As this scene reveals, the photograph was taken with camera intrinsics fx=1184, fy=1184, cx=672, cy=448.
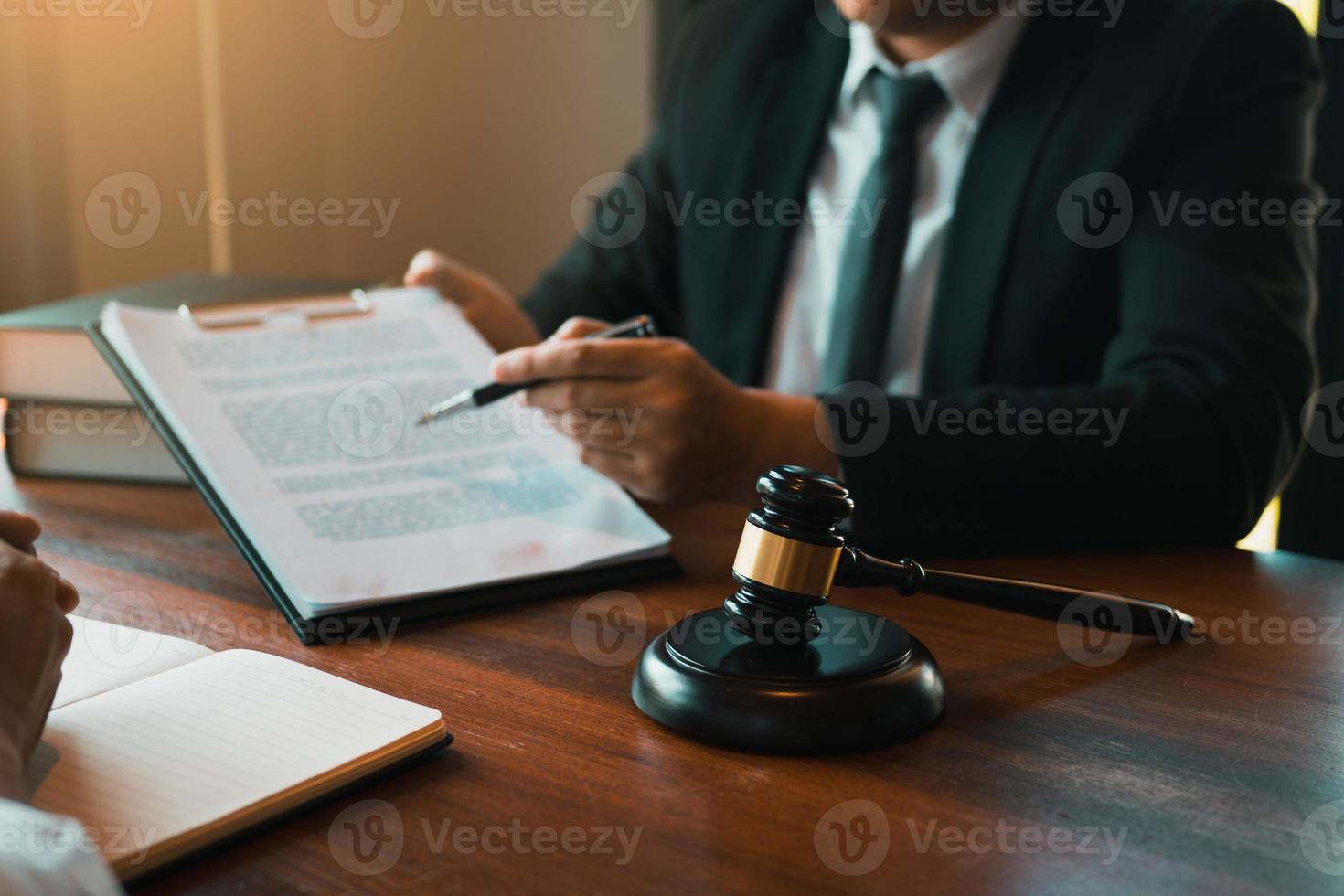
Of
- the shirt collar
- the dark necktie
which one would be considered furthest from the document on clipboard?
the shirt collar

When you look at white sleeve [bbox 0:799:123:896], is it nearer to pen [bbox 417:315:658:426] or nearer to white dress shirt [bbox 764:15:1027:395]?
pen [bbox 417:315:658:426]

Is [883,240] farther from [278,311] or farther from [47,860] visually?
[47,860]

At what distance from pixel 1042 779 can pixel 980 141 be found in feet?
3.29

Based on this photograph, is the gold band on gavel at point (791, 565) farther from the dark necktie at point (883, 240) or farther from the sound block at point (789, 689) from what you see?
the dark necktie at point (883, 240)

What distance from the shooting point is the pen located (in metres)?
1.06

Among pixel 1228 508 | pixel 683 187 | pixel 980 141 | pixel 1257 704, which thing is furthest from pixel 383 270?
pixel 1257 704

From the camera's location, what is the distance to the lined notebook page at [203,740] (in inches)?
20.8

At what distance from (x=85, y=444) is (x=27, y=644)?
0.69m

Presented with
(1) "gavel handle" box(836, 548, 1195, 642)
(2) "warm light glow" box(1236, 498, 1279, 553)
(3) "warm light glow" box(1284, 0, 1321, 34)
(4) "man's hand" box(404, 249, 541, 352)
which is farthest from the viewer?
(2) "warm light glow" box(1236, 498, 1279, 553)

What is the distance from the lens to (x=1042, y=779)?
2.00ft

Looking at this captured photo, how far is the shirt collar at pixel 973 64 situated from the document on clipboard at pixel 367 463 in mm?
695

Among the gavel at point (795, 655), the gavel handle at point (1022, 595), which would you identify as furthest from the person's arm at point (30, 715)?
the gavel handle at point (1022, 595)

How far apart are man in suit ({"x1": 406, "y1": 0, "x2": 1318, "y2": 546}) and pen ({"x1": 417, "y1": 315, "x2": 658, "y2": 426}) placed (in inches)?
0.7

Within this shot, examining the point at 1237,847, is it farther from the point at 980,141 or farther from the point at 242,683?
the point at 980,141
